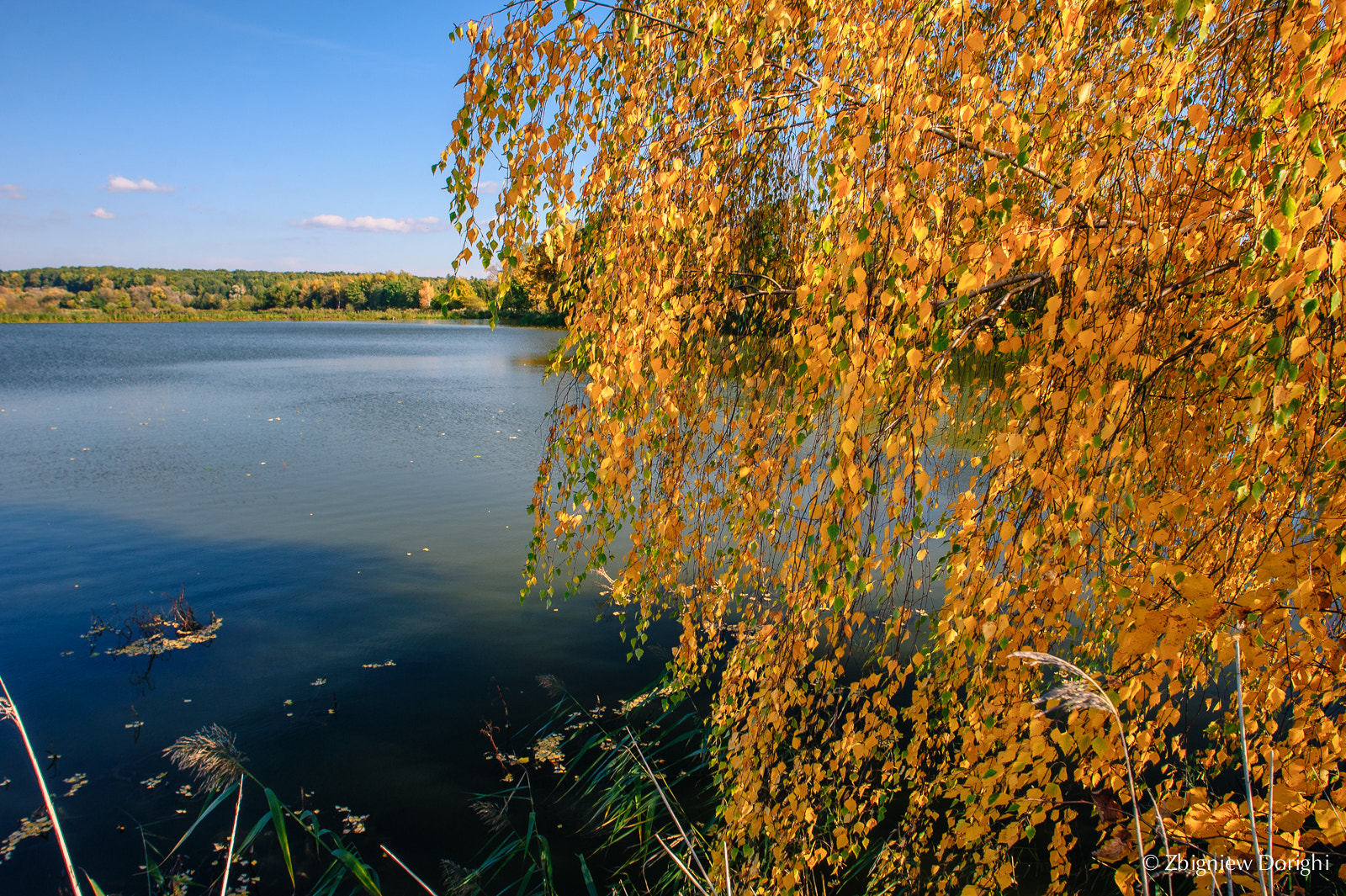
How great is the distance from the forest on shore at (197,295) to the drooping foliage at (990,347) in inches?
2160

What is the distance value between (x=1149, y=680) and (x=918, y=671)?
76cm

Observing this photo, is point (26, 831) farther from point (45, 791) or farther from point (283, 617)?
point (45, 791)

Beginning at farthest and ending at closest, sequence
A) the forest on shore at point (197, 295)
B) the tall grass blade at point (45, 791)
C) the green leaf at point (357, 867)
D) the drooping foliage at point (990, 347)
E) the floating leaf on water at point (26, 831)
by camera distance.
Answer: the forest on shore at point (197, 295) < the floating leaf on water at point (26, 831) < the green leaf at point (357, 867) < the drooping foliage at point (990, 347) < the tall grass blade at point (45, 791)

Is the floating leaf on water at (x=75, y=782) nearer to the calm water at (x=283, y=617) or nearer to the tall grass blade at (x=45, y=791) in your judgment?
the calm water at (x=283, y=617)

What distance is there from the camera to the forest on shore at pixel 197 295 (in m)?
58.4

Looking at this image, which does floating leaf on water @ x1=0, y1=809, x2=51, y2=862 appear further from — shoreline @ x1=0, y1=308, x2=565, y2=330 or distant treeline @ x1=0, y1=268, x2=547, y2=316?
distant treeline @ x1=0, y1=268, x2=547, y2=316

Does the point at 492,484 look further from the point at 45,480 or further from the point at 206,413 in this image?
the point at 206,413

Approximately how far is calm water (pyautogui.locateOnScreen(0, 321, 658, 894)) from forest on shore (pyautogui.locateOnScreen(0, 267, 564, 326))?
149ft

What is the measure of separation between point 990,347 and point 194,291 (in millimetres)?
91830

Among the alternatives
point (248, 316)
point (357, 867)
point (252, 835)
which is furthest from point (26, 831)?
point (248, 316)

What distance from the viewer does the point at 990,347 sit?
173 centimetres

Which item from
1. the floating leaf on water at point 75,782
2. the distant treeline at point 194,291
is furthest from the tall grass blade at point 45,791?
the distant treeline at point 194,291

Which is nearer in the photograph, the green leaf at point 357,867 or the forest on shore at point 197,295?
the green leaf at point 357,867

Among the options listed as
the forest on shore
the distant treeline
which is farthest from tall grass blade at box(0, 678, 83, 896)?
the distant treeline
